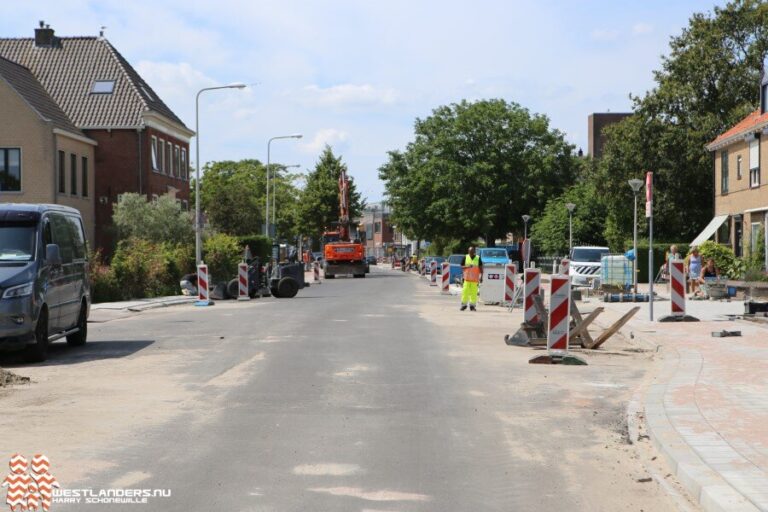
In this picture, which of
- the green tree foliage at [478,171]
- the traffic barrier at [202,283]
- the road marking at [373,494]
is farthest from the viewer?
the green tree foliage at [478,171]

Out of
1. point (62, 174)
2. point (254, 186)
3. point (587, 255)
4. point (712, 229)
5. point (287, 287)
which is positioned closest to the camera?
point (287, 287)

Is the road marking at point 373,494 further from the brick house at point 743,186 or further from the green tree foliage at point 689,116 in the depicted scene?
the green tree foliage at point 689,116

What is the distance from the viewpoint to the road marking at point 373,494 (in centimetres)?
646

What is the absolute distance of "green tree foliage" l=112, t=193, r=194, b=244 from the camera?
44.6 metres

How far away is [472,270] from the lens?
26531mm

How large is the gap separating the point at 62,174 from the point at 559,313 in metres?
35.6

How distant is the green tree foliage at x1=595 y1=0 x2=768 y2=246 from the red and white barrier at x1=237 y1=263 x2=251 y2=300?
2918cm

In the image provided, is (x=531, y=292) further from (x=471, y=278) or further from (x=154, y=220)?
(x=154, y=220)

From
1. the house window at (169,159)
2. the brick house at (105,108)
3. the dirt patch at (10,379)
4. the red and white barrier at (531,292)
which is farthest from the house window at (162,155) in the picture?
the dirt patch at (10,379)

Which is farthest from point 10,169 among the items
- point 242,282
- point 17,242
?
point 17,242

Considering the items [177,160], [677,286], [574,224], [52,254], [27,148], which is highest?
[177,160]

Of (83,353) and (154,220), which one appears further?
(154,220)

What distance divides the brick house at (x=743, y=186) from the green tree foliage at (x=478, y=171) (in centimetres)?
2812

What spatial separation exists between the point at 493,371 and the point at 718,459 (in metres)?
6.25
